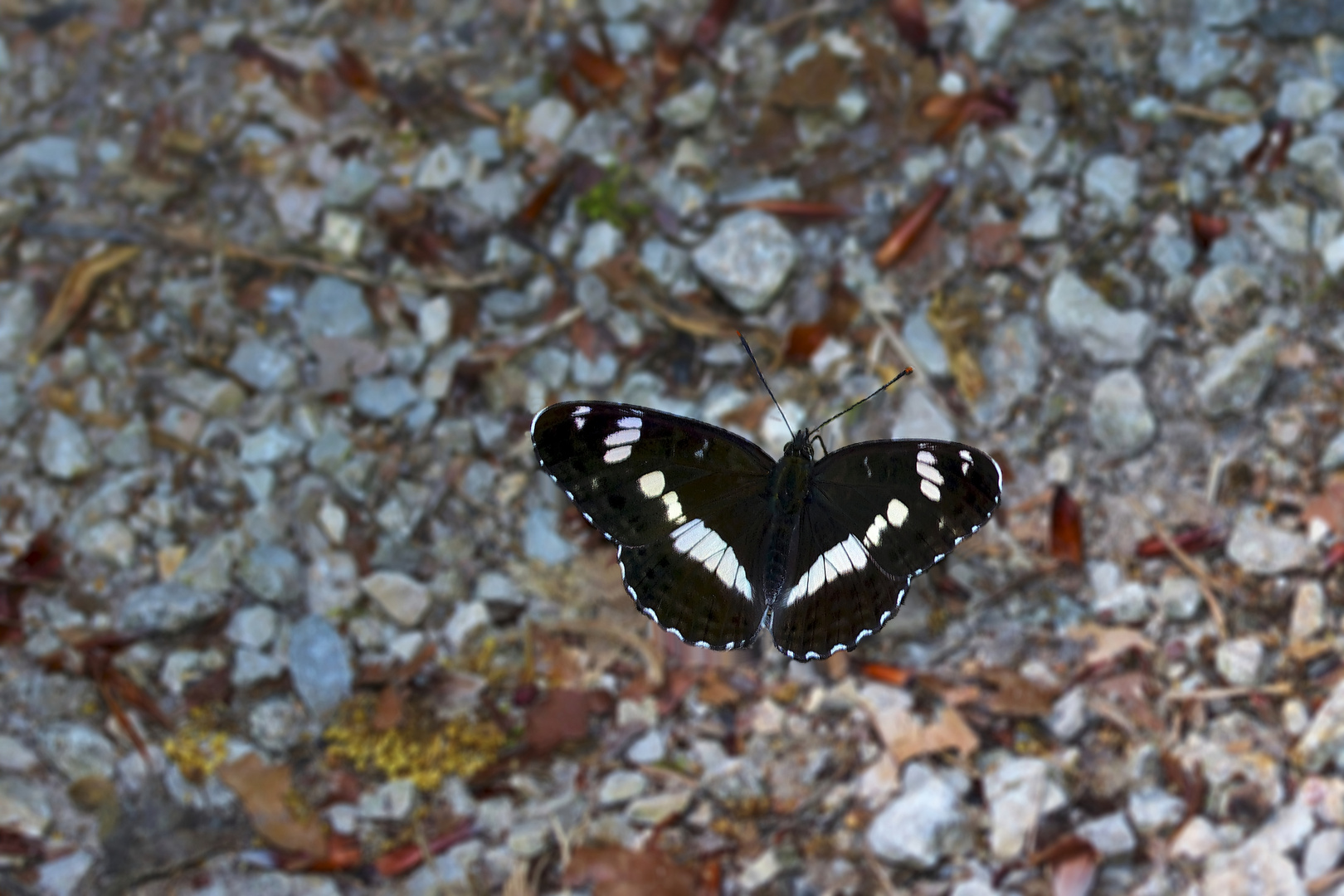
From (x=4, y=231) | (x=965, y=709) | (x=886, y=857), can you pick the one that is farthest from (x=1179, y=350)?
(x=4, y=231)

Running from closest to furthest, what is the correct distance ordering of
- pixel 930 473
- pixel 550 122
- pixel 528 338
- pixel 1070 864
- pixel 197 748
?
1. pixel 930 473
2. pixel 1070 864
3. pixel 197 748
4. pixel 528 338
5. pixel 550 122

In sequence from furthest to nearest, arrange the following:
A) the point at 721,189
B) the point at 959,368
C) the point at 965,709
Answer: the point at 721,189, the point at 959,368, the point at 965,709

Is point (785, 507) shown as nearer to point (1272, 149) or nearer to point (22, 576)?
point (1272, 149)

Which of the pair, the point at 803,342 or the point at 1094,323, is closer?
the point at 1094,323

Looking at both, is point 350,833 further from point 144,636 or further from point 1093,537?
point 1093,537

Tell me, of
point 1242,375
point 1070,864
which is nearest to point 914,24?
point 1242,375

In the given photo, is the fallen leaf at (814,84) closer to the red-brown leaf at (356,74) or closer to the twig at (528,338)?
the twig at (528,338)

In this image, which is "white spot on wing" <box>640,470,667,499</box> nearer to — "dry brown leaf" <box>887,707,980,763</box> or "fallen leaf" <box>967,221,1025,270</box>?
"dry brown leaf" <box>887,707,980,763</box>
